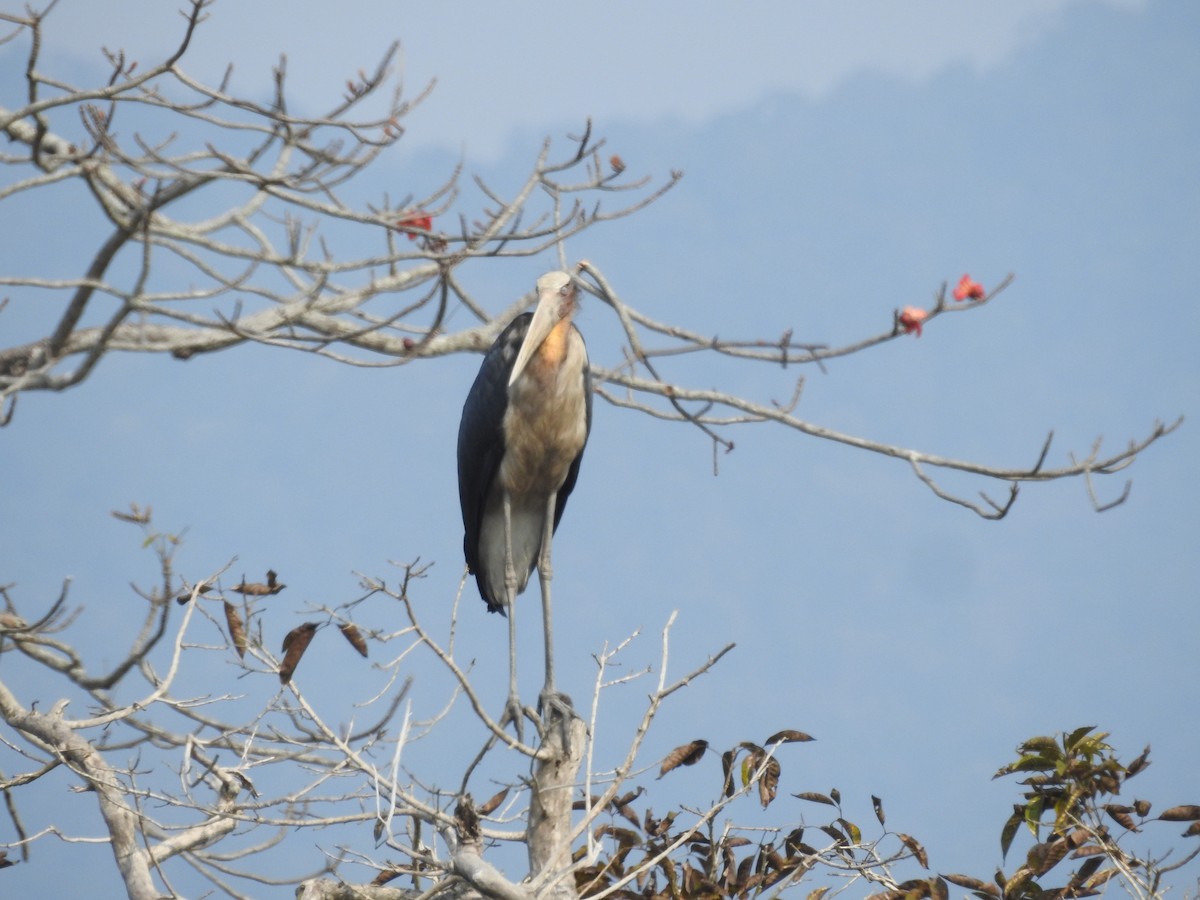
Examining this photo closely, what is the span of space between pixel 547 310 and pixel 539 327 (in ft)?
0.34

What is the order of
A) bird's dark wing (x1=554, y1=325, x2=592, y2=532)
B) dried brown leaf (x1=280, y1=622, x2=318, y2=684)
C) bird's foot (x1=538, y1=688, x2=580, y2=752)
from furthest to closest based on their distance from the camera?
1. bird's dark wing (x1=554, y1=325, x2=592, y2=532)
2. bird's foot (x1=538, y1=688, x2=580, y2=752)
3. dried brown leaf (x1=280, y1=622, x2=318, y2=684)

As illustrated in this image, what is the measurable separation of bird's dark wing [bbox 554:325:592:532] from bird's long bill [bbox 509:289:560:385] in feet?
0.47

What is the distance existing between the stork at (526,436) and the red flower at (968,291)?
168cm

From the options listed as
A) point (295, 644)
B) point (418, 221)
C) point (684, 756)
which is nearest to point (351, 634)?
point (295, 644)

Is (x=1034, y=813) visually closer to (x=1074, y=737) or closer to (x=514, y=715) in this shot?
(x=1074, y=737)

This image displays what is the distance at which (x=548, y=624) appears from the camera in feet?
20.0

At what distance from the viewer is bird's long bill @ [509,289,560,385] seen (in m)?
6.06

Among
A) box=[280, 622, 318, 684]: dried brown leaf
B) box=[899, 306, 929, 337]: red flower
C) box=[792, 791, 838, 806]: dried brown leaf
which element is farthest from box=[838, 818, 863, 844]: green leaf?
box=[899, 306, 929, 337]: red flower

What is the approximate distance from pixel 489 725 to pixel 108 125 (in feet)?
8.84

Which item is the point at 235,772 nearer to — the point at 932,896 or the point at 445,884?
the point at 445,884

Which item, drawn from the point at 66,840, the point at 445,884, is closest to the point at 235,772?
the point at 66,840

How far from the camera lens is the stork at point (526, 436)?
610 cm

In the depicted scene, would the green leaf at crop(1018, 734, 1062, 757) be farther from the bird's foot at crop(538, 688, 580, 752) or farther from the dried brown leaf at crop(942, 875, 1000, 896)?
the bird's foot at crop(538, 688, 580, 752)

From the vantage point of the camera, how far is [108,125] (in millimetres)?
5203
